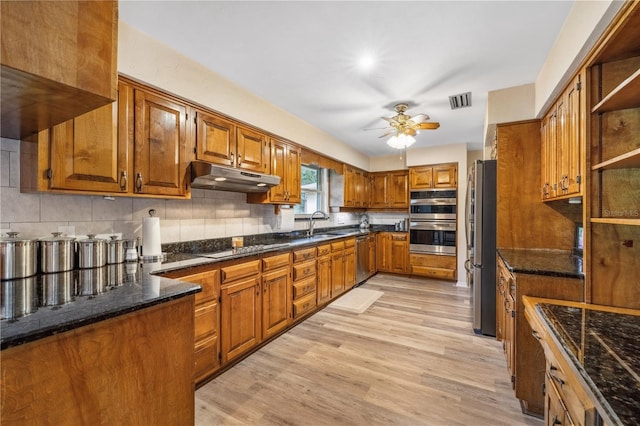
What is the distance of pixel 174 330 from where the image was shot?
51.4 inches

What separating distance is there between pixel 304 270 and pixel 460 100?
8.67 feet

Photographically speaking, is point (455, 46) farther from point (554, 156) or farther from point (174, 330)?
point (174, 330)

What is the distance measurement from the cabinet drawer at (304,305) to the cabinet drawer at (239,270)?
0.83 metres

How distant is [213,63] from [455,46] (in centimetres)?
197

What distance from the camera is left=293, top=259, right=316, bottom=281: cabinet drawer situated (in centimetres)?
318

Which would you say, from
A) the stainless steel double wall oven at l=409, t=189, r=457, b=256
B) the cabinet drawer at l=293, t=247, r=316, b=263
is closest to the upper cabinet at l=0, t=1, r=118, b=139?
the cabinet drawer at l=293, t=247, r=316, b=263

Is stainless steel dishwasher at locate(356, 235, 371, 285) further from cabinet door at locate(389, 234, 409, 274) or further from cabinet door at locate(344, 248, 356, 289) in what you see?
cabinet door at locate(389, 234, 409, 274)

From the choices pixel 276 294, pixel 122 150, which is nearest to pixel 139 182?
pixel 122 150

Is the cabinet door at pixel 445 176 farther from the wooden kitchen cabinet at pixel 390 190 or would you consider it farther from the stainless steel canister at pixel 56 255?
the stainless steel canister at pixel 56 255

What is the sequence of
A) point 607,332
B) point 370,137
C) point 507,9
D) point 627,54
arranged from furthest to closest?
1. point 370,137
2. point 507,9
3. point 627,54
4. point 607,332

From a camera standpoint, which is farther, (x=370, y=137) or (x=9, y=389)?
(x=370, y=137)

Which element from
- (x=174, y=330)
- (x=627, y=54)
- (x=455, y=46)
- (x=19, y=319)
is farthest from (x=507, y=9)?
(x=19, y=319)

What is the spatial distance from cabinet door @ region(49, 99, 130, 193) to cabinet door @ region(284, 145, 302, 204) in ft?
6.15

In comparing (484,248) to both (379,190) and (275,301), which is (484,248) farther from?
→ (379,190)
